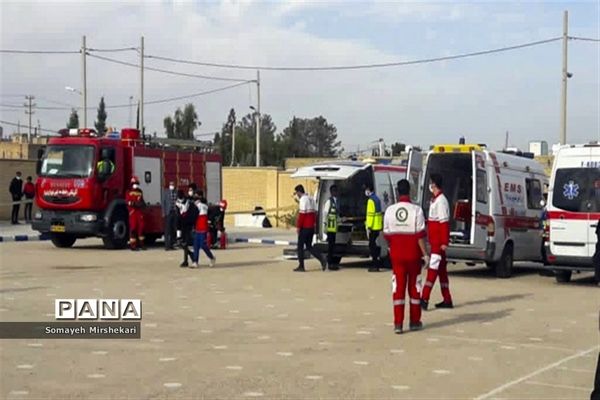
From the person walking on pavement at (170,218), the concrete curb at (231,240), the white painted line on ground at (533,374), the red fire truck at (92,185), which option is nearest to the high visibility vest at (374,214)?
the person walking on pavement at (170,218)

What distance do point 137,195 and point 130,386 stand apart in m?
16.8

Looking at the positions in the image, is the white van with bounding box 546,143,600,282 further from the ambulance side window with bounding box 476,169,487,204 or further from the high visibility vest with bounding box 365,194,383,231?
the high visibility vest with bounding box 365,194,383,231

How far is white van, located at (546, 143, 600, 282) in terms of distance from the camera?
1767 cm

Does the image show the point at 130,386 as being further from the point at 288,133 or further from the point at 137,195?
the point at 288,133

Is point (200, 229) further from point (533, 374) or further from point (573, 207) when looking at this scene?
point (533, 374)

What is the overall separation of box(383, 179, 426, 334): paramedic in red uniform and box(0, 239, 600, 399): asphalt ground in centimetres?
29

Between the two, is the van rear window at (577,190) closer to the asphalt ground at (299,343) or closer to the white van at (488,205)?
the white van at (488,205)

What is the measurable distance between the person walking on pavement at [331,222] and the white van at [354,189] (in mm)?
182

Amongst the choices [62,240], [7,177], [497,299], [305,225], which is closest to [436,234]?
[497,299]

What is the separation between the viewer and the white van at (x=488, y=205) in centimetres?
1858

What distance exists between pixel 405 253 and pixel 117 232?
49.4 feet

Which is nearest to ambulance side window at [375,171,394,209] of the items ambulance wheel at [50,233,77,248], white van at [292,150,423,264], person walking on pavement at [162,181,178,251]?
white van at [292,150,423,264]

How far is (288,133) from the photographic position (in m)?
90.4

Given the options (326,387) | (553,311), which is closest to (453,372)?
(326,387)
